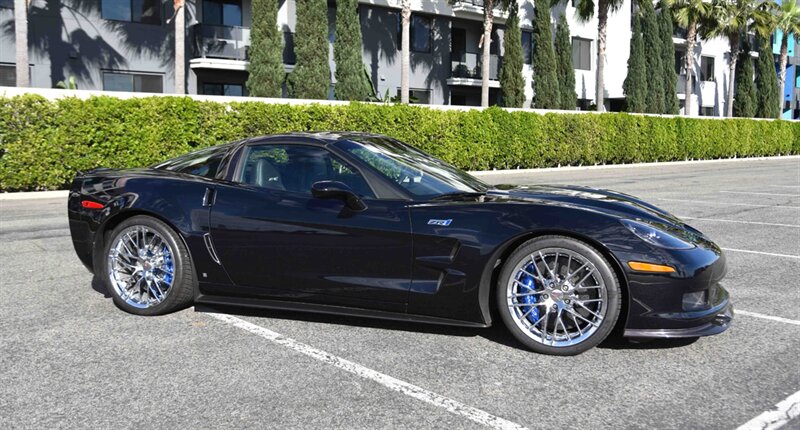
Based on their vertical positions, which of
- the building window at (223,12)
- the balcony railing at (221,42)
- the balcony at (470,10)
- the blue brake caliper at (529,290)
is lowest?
the blue brake caliper at (529,290)

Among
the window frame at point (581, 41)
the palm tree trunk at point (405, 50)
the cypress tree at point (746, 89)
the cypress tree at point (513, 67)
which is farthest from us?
the cypress tree at point (746, 89)

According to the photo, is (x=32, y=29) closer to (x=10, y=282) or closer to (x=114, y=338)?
(x=10, y=282)

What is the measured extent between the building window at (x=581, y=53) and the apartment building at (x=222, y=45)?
6 centimetres

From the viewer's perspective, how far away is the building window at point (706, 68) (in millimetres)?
51188

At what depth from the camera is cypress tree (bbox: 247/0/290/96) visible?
25.9 metres

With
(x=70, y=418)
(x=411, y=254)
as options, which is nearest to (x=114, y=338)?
(x=70, y=418)

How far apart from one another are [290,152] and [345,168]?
0.48m

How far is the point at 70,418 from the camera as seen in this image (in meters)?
3.35

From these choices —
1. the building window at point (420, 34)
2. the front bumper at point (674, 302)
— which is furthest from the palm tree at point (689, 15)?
the front bumper at point (674, 302)

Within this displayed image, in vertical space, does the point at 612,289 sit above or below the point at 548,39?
below

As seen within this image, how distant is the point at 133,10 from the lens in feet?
81.3

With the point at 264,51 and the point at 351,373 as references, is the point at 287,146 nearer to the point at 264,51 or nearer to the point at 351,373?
the point at 351,373

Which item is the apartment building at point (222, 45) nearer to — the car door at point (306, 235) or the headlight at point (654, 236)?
the car door at point (306, 235)

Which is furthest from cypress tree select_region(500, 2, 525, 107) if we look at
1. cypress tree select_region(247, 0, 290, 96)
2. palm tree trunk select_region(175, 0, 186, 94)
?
palm tree trunk select_region(175, 0, 186, 94)
